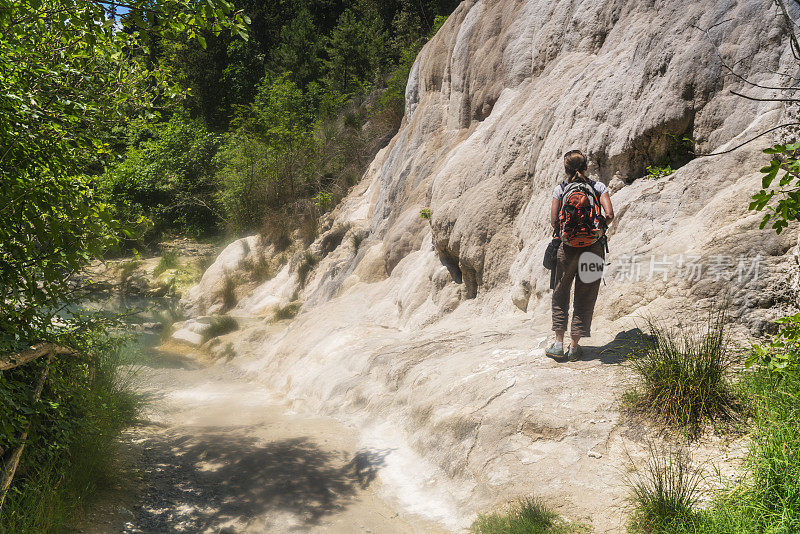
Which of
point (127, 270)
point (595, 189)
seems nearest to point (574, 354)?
point (595, 189)

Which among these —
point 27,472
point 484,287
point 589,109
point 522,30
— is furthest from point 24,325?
point 522,30

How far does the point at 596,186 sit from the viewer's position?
211 inches

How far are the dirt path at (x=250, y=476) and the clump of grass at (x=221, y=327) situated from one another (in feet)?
19.1

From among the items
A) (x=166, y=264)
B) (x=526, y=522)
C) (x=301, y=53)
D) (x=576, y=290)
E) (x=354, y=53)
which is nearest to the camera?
(x=526, y=522)

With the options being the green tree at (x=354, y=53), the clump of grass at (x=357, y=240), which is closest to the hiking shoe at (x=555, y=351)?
the clump of grass at (x=357, y=240)

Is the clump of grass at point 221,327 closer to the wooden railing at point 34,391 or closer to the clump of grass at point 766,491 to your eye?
the wooden railing at point 34,391

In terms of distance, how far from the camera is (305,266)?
17.2 meters

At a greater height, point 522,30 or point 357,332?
point 522,30

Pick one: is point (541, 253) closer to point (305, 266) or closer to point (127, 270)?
point (305, 266)

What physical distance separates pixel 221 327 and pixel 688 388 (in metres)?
12.1

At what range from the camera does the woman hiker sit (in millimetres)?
5207

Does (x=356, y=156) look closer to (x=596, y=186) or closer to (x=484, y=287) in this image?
(x=484, y=287)

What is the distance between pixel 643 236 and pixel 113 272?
21.2 meters

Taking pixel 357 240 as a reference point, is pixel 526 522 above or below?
below
